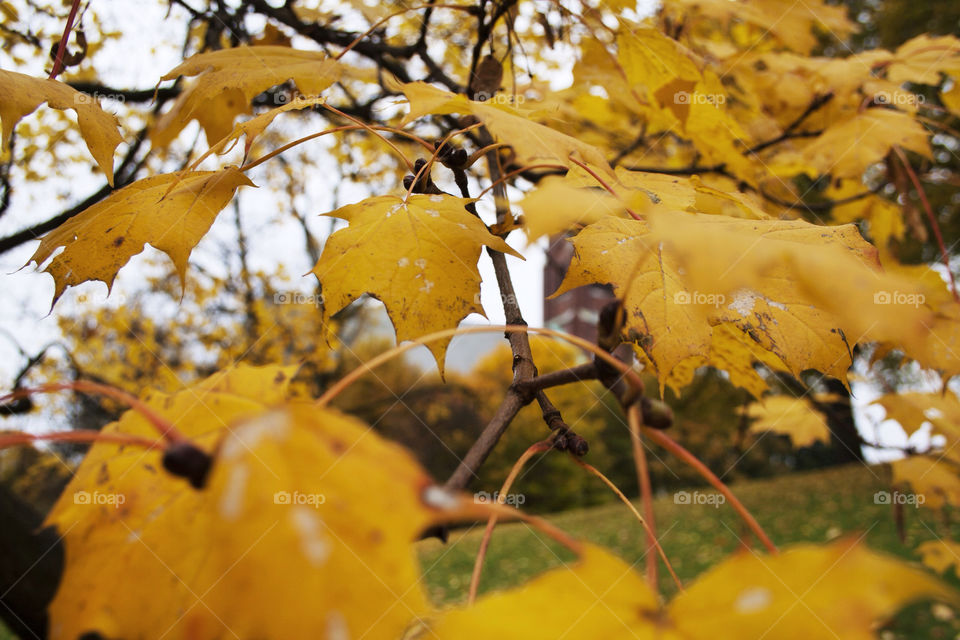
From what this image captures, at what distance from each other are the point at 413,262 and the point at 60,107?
22.2 inches

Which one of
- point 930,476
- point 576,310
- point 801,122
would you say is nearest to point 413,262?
point 801,122

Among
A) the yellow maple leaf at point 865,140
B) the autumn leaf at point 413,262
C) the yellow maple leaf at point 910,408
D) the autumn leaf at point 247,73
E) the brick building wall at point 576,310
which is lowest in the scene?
the brick building wall at point 576,310

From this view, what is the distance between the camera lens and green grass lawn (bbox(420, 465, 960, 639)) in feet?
17.2

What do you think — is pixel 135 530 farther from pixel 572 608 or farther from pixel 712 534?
pixel 712 534

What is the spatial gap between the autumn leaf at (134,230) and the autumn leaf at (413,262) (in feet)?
0.55

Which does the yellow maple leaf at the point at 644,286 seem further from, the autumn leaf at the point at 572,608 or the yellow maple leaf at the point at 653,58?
the yellow maple leaf at the point at 653,58

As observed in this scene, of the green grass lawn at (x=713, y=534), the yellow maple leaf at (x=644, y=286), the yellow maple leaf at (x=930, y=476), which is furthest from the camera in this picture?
the green grass lawn at (x=713, y=534)

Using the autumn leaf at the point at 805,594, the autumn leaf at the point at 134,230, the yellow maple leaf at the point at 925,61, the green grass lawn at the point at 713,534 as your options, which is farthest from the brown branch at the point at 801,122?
the green grass lawn at the point at 713,534

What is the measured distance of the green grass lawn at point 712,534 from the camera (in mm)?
5230

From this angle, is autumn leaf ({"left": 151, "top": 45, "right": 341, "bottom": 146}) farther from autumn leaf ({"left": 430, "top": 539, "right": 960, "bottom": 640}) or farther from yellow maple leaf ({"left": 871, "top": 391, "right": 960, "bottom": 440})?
yellow maple leaf ({"left": 871, "top": 391, "right": 960, "bottom": 440})

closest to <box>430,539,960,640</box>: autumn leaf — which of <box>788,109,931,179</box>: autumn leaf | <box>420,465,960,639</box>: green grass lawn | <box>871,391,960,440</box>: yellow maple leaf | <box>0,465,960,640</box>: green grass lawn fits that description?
<box>788,109,931,179</box>: autumn leaf

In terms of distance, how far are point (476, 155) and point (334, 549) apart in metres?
0.59

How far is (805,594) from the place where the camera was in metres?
0.29

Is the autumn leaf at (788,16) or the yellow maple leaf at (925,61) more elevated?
the autumn leaf at (788,16)
